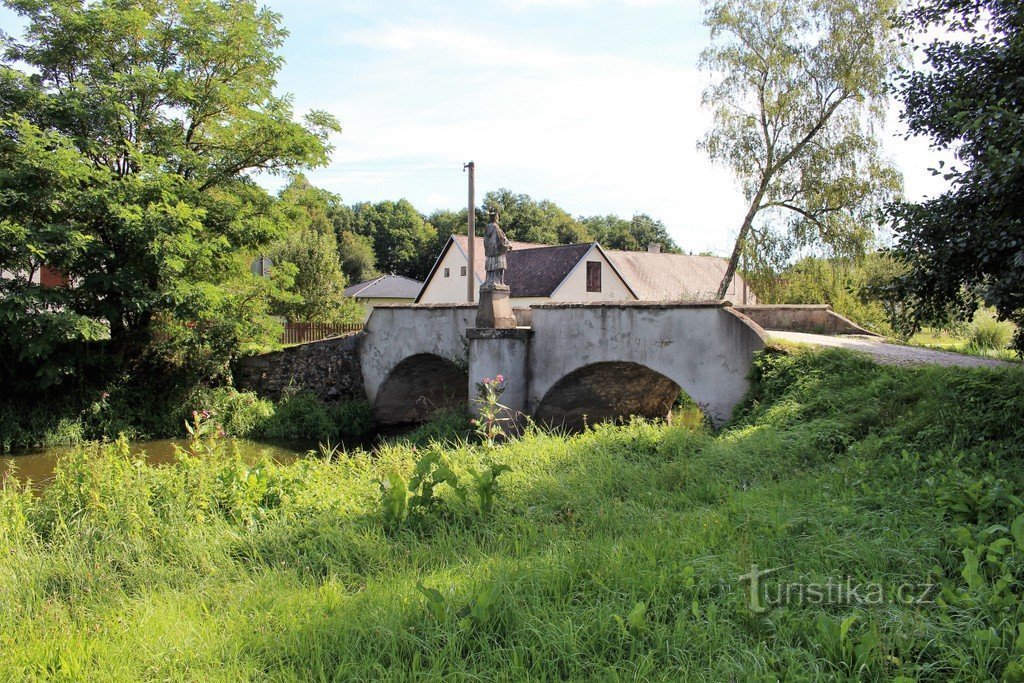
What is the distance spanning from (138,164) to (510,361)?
858cm

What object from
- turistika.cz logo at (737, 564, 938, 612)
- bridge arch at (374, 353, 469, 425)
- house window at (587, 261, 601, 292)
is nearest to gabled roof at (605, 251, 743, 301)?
house window at (587, 261, 601, 292)

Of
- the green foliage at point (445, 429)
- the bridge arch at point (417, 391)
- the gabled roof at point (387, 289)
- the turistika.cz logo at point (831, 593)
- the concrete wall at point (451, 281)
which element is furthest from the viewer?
the gabled roof at point (387, 289)

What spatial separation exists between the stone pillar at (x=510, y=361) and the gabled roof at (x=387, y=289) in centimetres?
2904

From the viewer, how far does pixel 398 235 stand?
5778 cm

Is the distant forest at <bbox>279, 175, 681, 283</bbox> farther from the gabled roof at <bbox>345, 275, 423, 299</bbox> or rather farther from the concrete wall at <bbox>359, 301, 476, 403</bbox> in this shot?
Answer: the concrete wall at <bbox>359, 301, 476, 403</bbox>

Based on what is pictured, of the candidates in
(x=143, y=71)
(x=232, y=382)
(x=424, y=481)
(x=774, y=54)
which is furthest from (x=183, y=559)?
(x=774, y=54)

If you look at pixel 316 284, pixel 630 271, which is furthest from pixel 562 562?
pixel 630 271

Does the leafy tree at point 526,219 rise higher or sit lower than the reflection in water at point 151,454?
higher

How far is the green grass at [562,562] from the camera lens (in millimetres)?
3031

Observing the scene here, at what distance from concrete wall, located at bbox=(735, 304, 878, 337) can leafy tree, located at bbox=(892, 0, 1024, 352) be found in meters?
6.34

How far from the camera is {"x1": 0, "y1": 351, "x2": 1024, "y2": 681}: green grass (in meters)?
3.03

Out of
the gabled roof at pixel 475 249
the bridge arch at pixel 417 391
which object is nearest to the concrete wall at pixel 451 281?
the gabled roof at pixel 475 249

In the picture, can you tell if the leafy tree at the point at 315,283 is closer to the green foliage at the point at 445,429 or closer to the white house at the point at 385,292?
the white house at the point at 385,292

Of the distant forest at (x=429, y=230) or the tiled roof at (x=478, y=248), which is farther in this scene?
the distant forest at (x=429, y=230)
